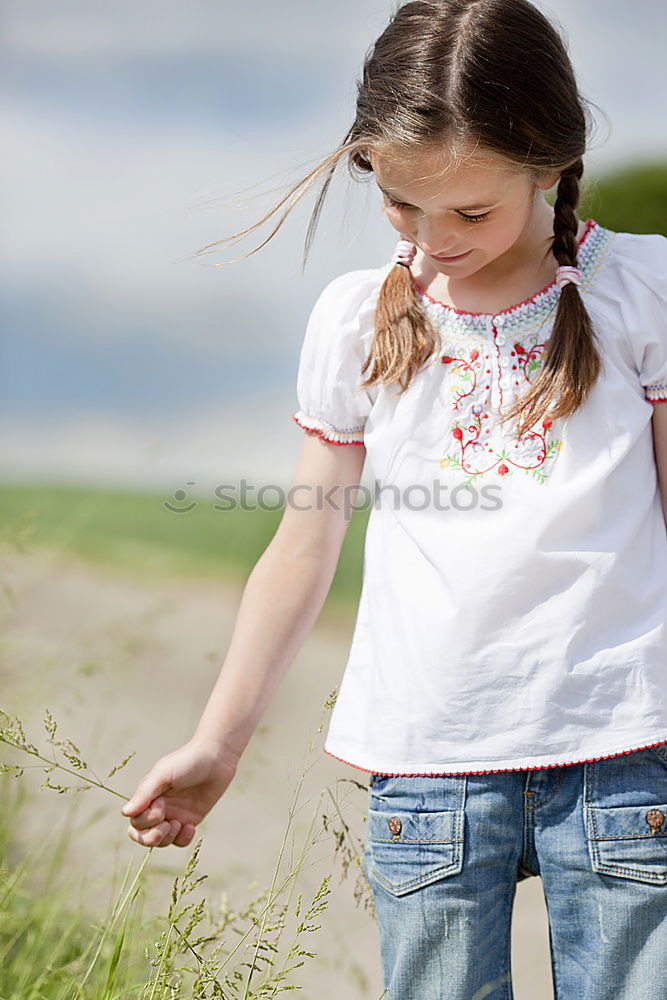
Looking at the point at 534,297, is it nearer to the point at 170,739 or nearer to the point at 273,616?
the point at 273,616

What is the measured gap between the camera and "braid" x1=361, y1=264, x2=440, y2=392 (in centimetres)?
145

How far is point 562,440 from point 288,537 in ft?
1.35

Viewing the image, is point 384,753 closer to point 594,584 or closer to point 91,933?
point 594,584

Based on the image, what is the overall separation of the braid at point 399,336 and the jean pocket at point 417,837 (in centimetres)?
54

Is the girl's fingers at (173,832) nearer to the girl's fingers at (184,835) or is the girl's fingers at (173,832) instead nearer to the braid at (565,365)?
the girl's fingers at (184,835)

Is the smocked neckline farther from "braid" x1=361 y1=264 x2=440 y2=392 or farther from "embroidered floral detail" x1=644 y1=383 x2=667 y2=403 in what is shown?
"embroidered floral detail" x1=644 y1=383 x2=667 y2=403

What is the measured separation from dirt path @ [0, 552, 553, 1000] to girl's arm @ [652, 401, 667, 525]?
554mm

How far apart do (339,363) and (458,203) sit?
10.9 inches

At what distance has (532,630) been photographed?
1.36m

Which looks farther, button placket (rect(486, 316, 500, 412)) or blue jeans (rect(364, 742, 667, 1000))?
button placket (rect(486, 316, 500, 412))

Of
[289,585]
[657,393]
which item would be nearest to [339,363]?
[289,585]

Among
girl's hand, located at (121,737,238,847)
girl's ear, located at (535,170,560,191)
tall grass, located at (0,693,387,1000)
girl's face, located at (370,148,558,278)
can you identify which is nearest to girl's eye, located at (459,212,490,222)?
girl's face, located at (370,148,558,278)

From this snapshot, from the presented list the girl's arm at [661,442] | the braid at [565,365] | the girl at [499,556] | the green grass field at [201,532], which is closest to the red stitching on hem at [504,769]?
the girl at [499,556]

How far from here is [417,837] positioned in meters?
1.37
